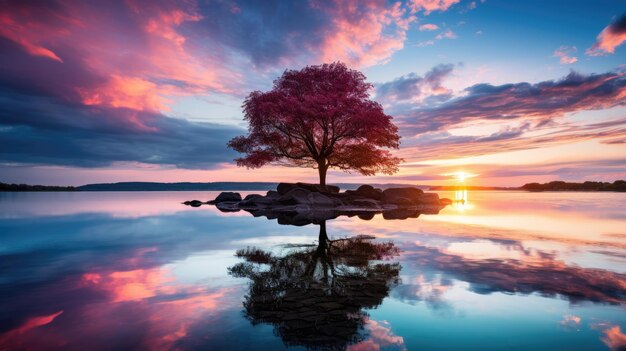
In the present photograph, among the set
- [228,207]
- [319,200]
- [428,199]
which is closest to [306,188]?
[319,200]

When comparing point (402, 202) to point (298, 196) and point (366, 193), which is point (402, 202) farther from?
point (298, 196)

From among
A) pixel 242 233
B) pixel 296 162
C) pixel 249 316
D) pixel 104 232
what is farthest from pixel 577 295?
pixel 296 162

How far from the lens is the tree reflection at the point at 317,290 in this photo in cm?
435

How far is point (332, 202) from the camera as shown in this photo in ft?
97.8

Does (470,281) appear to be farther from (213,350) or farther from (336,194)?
(336,194)

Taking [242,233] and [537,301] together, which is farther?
[242,233]

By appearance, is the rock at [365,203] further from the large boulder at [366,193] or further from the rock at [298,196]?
the rock at [298,196]

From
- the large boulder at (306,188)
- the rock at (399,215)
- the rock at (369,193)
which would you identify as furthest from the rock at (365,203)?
the rock at (399,215)

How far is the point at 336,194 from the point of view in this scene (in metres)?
32.0

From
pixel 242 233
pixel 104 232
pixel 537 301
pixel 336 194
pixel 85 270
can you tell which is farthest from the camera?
pixel 336 194

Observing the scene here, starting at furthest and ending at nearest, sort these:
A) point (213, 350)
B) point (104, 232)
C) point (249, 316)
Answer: point (104, 232), point (249, 316), point (213, 350)

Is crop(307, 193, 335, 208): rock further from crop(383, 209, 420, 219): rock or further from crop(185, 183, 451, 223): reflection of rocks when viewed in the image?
crop(383, 209, 420, 219): rock

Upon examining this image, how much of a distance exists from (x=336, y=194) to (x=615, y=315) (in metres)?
27.2

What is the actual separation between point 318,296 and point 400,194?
31.3 meters
